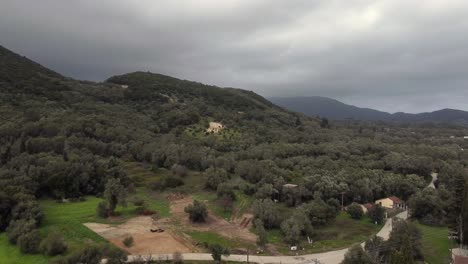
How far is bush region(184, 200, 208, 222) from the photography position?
57125 mm

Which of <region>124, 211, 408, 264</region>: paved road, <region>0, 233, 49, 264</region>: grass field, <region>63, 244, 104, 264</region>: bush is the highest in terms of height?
<region>63, 244, 104, 264</region>: bush

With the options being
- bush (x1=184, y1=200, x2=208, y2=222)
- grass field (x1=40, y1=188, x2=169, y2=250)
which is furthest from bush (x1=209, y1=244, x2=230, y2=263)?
grass field (x1=40, y1=188, x2=169, y2=250)

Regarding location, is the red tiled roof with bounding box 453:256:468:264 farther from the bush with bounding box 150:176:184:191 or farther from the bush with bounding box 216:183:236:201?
the bush with bounding box 150:176:184:191

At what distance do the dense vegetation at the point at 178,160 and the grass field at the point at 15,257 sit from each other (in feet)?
3.46

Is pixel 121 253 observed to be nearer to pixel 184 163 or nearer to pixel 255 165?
pixel 255 165

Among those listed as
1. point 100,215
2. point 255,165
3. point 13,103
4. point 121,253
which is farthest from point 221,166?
point 13,103

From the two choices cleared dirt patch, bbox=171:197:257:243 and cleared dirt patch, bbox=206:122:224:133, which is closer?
cleared dirt patch, bbox=171:197:257:243

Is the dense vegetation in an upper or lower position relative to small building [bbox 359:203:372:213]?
upper

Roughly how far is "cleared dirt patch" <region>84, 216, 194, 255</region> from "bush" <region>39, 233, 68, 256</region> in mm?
6138

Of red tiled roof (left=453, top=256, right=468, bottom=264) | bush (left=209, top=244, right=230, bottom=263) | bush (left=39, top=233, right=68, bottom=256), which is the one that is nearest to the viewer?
red tiled roof (left=453, top=256, right=468, bottom=264)

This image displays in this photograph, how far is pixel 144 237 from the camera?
168 feet

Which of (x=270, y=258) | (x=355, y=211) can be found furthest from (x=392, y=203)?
(x=270, y=258)

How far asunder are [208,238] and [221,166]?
3461 centimetres

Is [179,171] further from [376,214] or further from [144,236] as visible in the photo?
[376,214]
